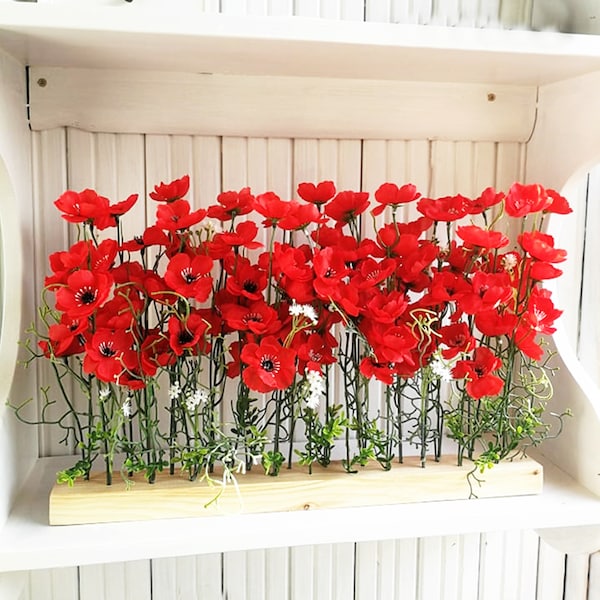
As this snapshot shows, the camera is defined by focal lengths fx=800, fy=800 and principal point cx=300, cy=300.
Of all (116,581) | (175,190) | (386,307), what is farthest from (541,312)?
(116,581)

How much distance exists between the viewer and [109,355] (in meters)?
0.76

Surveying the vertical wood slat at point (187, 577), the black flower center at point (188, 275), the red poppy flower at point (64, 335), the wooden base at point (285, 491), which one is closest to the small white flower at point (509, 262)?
the wooden base at point (285, 491)

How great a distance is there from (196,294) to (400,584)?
58 cm

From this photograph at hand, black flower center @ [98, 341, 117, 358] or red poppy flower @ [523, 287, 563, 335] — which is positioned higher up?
red poppy flower @ [523, 287, 563, 335]

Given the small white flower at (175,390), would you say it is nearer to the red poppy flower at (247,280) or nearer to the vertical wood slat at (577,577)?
the red poppy flower at (247,280)

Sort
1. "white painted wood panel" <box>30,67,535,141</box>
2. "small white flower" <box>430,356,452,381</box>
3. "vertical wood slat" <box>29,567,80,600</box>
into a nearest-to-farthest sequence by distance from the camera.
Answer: "small white flower" <box>430,356,452,381</box> < "white painted wood panel" <box>30,67,535,141</box> < "vertical wood slat" <box>29,567,80,600</box>

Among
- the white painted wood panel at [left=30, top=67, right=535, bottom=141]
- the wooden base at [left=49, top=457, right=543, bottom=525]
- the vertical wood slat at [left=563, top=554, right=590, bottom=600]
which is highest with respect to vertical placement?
the white painted wood panel at [left=30, top=67, right=535, bottom=141]

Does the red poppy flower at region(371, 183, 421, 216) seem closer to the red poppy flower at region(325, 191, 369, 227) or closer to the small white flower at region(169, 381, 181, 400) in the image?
the red poppy flower at region(325, 191, 369, 227)

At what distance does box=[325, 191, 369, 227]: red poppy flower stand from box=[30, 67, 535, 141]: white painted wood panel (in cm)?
16

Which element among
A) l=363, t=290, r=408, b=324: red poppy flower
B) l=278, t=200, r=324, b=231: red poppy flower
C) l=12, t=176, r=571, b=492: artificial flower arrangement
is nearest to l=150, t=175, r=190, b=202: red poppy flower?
l=12, t=176, r=571, b=492: artificial flower arrangement

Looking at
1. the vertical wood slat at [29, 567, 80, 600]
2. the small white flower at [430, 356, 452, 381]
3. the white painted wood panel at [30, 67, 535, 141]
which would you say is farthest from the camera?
the vertical wood slat at [29, 567, 80, 600]

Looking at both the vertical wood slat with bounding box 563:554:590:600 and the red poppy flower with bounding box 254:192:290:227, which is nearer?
the red poppy flower with bounding box 254:192:290:227

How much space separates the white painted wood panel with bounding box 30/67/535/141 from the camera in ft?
2.93

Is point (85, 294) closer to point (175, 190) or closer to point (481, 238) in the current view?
point (175, 190)
